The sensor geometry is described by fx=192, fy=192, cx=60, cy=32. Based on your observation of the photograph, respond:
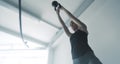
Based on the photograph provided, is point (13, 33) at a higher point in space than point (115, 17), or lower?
higher

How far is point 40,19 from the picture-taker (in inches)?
121

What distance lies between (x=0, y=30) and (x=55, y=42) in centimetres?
97

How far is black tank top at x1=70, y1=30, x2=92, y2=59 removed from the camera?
6.08 ft

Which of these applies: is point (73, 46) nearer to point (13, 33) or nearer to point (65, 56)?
point (65, 56)

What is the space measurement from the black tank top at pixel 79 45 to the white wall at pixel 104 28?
17.2 inches

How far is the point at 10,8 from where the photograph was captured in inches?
108

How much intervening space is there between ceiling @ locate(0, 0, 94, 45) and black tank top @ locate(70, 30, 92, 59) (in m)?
0.85

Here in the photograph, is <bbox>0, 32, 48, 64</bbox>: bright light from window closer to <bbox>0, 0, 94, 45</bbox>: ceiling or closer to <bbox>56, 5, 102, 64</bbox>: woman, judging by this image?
<bbox>0, 0, 94, 45</bbox>: ceiling

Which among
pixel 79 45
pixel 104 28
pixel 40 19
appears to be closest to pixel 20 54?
pixel 40 19

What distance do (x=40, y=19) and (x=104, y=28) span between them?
1104 millimetres

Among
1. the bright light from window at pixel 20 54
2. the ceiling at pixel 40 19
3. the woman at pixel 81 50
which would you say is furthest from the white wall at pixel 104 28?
the bright light from window at pixel 20 54

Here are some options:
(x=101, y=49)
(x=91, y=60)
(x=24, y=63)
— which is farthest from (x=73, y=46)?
(x=24, y=63)

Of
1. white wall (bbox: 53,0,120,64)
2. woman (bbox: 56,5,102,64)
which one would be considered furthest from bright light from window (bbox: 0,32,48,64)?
woman (bbox: 56,5,102,64)

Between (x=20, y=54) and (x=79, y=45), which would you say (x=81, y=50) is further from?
(x=20, y=54)
